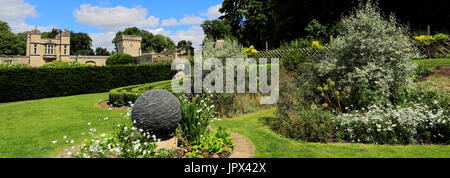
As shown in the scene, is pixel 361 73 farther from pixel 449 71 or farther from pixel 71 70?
pixel 71 70

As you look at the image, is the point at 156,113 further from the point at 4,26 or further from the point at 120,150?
the point at 4,26

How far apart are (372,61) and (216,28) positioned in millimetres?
32712

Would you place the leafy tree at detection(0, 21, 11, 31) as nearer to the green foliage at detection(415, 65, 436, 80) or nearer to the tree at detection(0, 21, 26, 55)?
the tree at detection(0, 21, 26, 55)

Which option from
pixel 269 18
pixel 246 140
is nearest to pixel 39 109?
pixel 246 140

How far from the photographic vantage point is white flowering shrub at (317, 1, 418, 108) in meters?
6.34

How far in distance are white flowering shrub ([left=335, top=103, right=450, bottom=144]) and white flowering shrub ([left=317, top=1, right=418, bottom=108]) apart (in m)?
1.31

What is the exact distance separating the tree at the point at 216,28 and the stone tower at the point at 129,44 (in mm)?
18042

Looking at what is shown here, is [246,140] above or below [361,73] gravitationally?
below

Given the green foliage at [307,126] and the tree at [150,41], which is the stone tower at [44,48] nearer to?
the tree at [150,41]

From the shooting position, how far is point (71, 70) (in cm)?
1509

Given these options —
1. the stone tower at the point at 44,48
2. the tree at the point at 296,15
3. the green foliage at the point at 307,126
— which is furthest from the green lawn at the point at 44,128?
the stone tower at the point at 44,48

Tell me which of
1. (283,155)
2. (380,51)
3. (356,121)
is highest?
(380,51)

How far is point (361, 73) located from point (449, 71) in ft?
14.0

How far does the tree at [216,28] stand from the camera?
109ft
